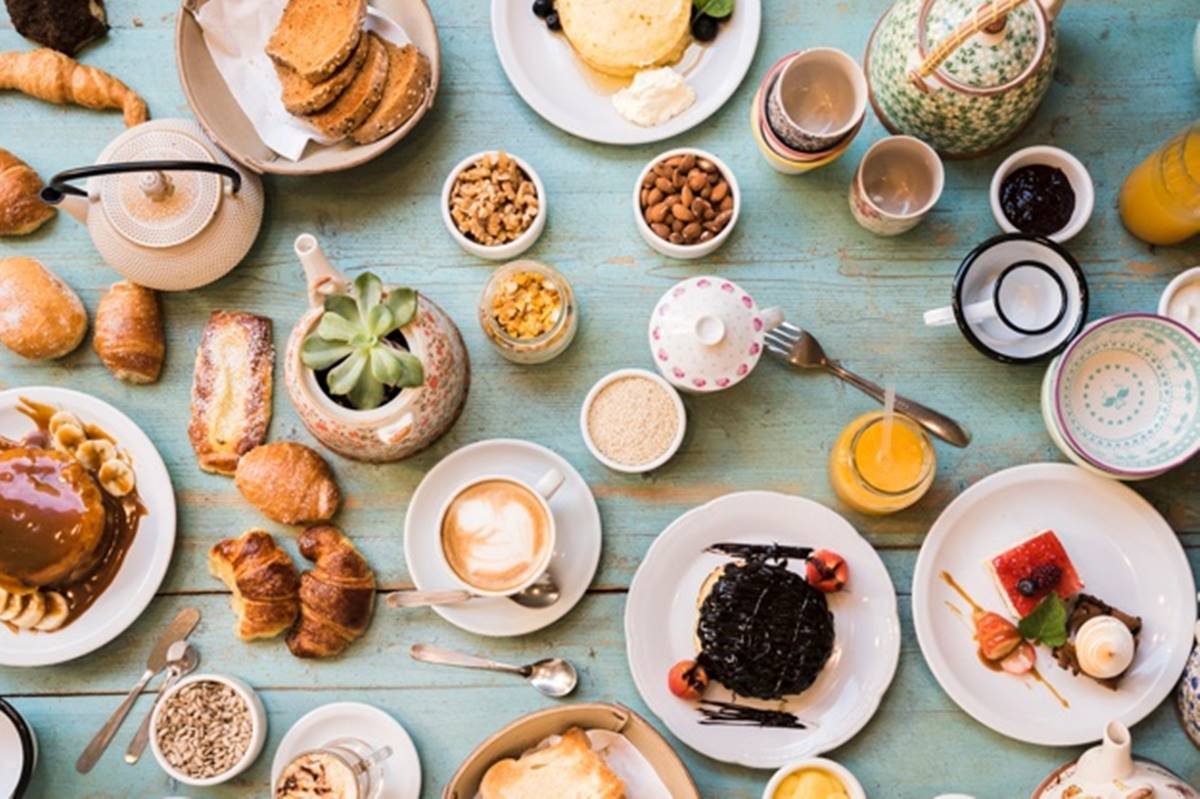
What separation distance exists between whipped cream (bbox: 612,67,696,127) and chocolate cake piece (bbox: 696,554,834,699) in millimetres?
760

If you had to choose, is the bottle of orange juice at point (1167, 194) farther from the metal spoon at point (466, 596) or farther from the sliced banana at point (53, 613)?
the sliced banana at point (53, 613)

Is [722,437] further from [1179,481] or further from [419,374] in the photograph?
[1179,481]

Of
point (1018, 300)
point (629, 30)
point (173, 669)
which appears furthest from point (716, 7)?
point (173, 669)

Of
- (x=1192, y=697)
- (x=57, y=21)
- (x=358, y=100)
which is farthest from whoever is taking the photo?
(x=57, y=21)

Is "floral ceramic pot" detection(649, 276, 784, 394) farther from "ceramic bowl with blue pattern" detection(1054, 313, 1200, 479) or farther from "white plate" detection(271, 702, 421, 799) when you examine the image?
"white plate" detection(271, 702, 421, 799)

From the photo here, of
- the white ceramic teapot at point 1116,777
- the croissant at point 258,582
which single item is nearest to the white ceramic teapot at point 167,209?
the croissant at point 258,582

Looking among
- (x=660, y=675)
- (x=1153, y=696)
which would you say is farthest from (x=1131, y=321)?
(x=660, y=675)

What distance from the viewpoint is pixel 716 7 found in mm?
1781

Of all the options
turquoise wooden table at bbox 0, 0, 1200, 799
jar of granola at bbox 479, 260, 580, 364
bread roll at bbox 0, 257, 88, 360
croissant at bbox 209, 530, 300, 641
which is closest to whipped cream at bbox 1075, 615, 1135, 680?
turquoise wooden table at bbox 0, 0, 1200, 799

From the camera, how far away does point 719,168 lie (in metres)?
1.74

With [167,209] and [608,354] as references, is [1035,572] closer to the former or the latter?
[608,354]

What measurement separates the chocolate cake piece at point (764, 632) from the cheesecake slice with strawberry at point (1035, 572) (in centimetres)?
29

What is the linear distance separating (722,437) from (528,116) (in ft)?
2.11

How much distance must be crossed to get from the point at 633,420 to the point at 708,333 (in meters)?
0.21
